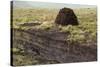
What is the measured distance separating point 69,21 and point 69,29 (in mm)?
100

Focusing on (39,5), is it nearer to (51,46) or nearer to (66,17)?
(66,17)

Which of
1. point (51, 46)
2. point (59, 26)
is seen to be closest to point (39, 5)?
point (59, 26)

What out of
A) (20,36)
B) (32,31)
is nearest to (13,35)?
(20,36)

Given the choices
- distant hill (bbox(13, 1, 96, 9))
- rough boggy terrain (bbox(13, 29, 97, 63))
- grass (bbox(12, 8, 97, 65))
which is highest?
Result: distant hill (bbox(13, 1, 96, 9))

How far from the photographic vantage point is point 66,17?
2.36 m

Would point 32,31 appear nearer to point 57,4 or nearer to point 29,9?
point 29,9

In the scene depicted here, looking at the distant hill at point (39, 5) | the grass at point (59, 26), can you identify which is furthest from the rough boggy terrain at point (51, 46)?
the distant hill at point (39, 5)

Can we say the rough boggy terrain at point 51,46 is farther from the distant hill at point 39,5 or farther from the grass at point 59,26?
the distant hill at point 39,5

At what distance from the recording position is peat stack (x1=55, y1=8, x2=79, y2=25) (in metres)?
2.33

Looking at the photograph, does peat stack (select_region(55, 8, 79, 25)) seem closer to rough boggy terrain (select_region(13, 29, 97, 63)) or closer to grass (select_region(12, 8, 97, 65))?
grass (select_region(12, 8, 97, 65))

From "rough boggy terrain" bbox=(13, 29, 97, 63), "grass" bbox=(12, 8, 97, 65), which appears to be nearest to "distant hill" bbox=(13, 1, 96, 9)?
"grass" bbox=(12, 8, 97, 65)

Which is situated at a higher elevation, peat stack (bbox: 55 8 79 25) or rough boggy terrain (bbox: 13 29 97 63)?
peat stack (bbox: 55 8 79 25)
